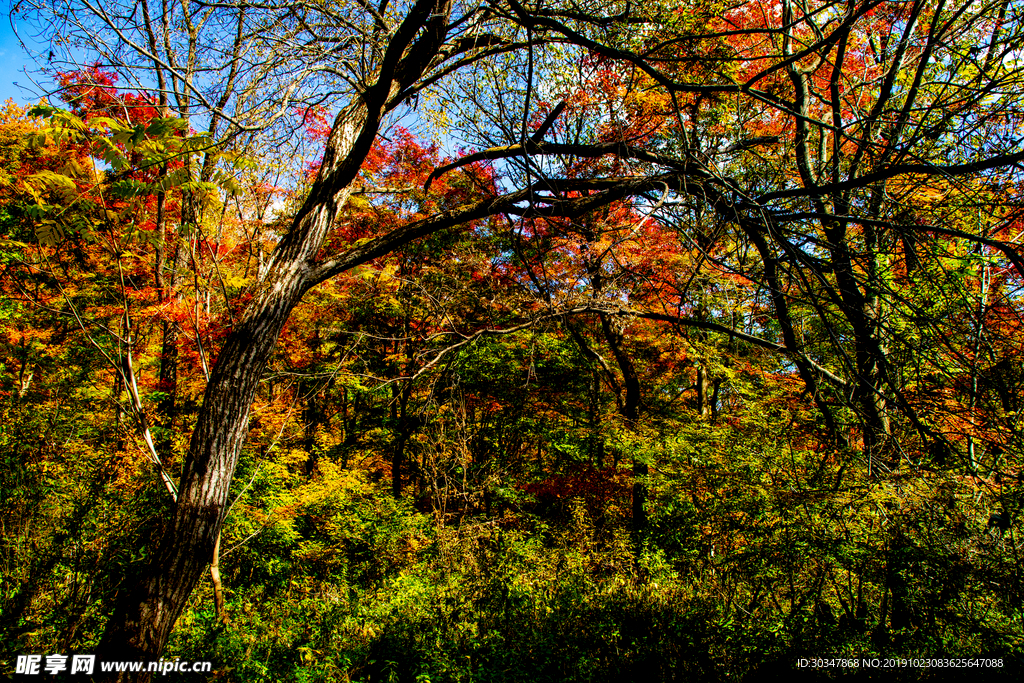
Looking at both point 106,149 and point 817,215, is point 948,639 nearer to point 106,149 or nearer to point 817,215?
point 817,215

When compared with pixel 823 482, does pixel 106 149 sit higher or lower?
higher

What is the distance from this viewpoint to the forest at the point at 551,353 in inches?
57.9

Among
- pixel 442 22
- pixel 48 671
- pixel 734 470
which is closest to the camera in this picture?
pixel 442 22

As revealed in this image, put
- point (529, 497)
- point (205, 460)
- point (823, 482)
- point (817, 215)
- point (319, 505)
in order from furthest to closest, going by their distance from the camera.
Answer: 1. point (529, 497)
2. point (319, 505)
3. point (823, 482)
4. point (205, 460)
5. point (817, 215)

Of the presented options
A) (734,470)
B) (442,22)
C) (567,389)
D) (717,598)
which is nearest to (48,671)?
(442,22)

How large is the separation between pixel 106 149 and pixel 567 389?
8.33m

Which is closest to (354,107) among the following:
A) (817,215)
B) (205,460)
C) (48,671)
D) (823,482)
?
(205,460)

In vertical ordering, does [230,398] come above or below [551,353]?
below

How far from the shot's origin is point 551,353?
8672 millimetres

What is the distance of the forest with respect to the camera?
147 cm

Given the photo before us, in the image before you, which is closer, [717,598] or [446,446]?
[717,598]

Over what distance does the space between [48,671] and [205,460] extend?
8.39 ft

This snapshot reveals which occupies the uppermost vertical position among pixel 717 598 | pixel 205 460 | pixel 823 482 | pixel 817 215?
pixel 817 215

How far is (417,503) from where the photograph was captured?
10.1 metres
